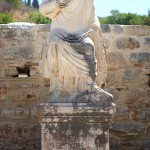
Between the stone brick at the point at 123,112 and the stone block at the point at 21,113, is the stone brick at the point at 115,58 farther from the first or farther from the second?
the stone block at the point at 21,113

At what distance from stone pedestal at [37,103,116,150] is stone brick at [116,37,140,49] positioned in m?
2.62

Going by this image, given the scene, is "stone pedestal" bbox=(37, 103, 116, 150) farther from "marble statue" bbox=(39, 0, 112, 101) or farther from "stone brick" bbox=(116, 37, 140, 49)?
"stone brick" bbox=(116, 37, 140, 49)

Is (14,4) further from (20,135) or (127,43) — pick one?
(20,135)

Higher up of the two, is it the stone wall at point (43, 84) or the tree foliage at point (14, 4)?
the tree foliage at point (14, 4)

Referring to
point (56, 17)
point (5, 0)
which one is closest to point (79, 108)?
point (56, 17)

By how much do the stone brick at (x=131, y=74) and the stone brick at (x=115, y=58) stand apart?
0.47 ft

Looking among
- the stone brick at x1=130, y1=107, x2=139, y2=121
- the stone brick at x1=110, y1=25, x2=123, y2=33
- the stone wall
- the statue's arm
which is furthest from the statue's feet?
the stone brick at x1=110, y1=25, x2=123, y2=33

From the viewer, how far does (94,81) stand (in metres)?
4.55

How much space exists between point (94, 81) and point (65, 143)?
70cm

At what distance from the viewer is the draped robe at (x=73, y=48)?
448 cm

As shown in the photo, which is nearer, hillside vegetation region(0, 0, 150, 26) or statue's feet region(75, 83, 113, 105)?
statue's feet region(75, 83, 113, 105)

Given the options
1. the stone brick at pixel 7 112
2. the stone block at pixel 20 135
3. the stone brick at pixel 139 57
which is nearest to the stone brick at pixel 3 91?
the stone brick at pixel 7 112

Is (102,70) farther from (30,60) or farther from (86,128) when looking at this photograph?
(30,60)

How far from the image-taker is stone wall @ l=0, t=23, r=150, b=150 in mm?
6566
